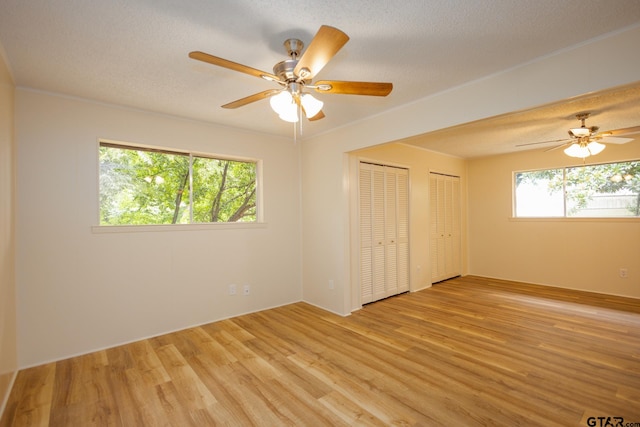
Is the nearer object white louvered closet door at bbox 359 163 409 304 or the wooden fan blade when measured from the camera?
the wooden fan blade

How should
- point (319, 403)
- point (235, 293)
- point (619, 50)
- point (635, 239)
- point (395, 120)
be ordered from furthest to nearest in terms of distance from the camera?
point (635, 239) < point (235, 293) < point (395, 120) < point (319, 403) < point (619, 50)

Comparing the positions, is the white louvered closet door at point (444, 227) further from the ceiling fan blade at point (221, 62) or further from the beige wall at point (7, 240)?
the beige wall at point (7, 240)

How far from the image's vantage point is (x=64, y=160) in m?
2.70

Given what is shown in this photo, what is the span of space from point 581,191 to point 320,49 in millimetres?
5378

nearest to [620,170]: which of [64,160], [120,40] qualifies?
[120,40]

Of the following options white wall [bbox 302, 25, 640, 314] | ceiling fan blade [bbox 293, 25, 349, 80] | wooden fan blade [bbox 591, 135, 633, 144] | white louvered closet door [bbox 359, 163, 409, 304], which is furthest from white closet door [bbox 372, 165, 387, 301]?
ceiling fan blade [bbox 293, 25, 349, 80]

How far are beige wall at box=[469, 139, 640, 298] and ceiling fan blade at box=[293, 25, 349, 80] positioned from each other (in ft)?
16.8

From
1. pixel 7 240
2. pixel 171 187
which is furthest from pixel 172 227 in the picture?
pixel 7 240

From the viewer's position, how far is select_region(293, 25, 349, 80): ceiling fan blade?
1341 mm

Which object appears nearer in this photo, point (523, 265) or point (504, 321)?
point (504, 321)

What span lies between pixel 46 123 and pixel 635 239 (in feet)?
24.0

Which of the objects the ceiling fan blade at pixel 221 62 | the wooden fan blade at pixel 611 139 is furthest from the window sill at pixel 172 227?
the wooden fan blade at pixel 611 139

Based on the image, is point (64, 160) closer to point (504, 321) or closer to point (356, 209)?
point (356, 209)

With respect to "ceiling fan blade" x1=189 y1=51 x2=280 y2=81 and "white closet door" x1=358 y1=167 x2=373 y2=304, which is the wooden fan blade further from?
"ceiling fan blade" x1=189 y1=51 x2=280 y2=81
